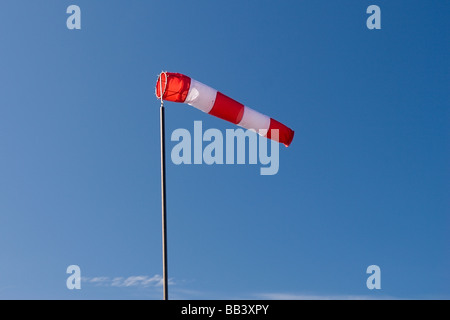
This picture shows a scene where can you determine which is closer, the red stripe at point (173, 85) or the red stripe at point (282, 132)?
the red stripe at point (173, 85)

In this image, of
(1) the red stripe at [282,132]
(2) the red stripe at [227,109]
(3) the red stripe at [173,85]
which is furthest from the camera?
(1) the red stripe at [282,132]

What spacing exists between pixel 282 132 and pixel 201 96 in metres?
3.27

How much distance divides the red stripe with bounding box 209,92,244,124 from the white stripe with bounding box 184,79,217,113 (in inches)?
6.1

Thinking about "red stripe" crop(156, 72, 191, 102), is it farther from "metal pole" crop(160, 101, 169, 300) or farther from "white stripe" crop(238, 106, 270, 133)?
"white stripe" crop(238, 106, 270, 133)

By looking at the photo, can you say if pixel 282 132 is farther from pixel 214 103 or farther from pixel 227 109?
pixel 214 103

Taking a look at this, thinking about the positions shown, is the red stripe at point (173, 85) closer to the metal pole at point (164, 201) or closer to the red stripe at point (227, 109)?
the red stripe at point (227, 109)

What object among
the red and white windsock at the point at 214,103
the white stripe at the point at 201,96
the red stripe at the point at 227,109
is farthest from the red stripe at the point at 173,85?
the red stripe at the point at 227,109

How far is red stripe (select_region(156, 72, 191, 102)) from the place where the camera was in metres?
12.9

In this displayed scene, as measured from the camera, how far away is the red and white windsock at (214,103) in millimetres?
13025
